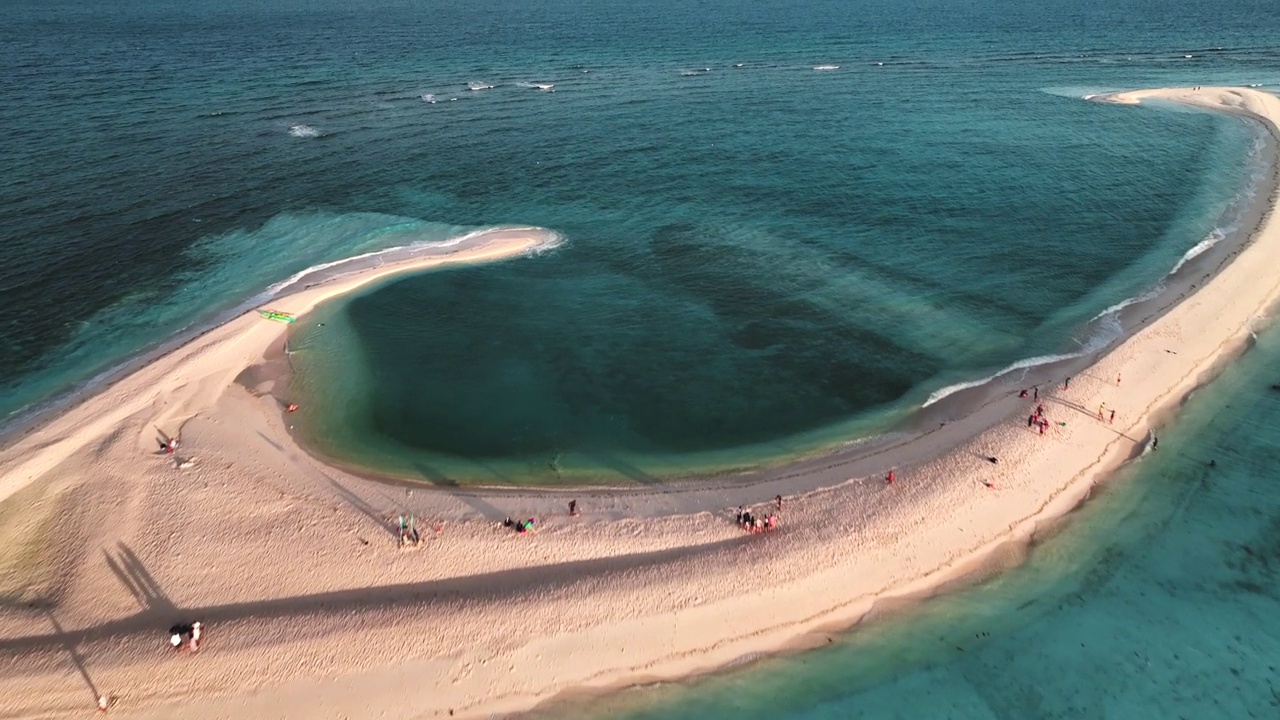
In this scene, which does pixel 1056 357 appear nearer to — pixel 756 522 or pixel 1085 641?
pixel 1085 641

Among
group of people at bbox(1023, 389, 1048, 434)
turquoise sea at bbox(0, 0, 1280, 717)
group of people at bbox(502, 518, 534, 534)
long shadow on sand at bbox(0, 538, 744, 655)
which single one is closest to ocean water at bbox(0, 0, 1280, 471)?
turquoise sea at bbox(0, 0, 1280, 717)

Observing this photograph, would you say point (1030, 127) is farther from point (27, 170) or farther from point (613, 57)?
point (27, 170)

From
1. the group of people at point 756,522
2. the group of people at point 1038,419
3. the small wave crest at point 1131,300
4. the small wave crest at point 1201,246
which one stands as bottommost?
the group of people at point 756,522

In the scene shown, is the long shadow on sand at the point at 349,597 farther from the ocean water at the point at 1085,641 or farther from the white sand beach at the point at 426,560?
the ocean water at the point at 1085,641

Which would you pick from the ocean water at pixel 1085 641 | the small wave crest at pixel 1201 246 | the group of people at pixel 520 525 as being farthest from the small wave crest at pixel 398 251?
the small wave crest at pixel 1201 246

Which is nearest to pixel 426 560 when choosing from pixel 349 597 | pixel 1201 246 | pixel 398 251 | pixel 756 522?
pixel 349 597
